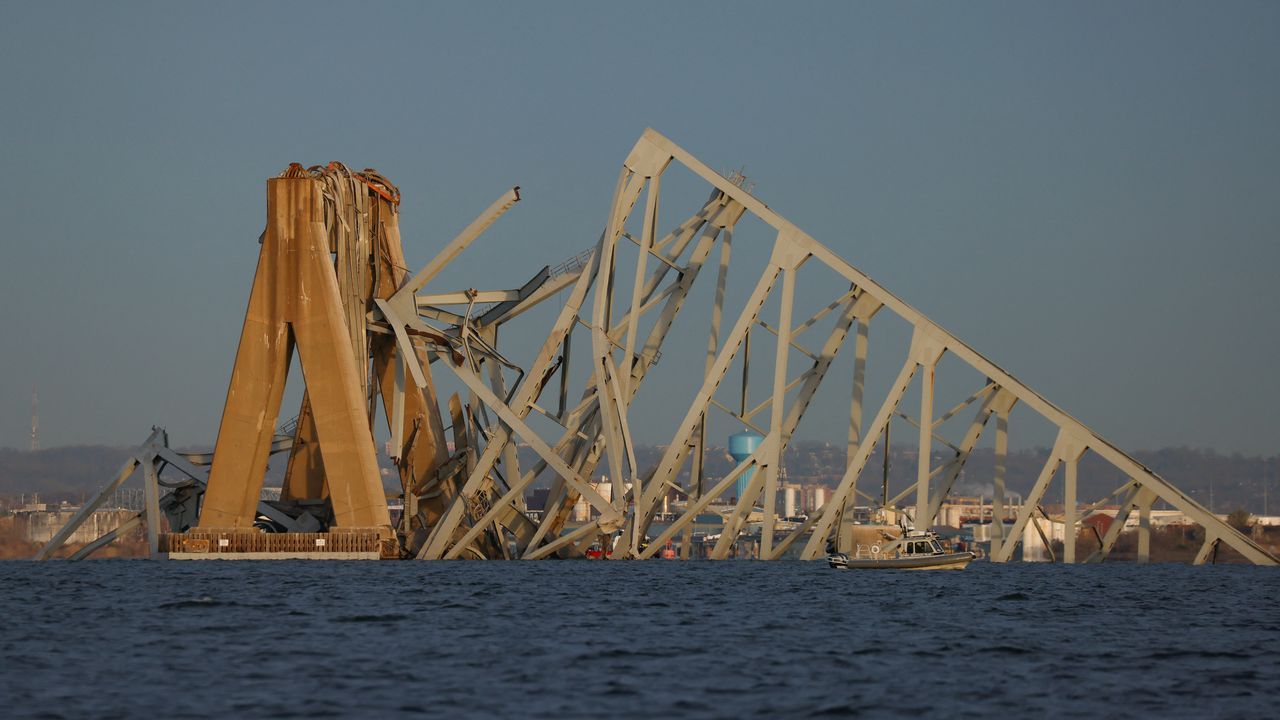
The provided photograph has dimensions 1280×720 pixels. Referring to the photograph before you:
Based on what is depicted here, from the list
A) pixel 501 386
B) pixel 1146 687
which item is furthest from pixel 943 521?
pixel 1146 687

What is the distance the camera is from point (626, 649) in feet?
89.1

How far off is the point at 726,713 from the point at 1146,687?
6.61 metres

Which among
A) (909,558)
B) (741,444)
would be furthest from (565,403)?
(741,444)

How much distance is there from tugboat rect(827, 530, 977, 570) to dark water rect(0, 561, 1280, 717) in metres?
10.7

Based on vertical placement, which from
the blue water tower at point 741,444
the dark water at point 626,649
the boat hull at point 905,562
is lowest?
the dark water at point 626,649

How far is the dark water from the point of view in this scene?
21078 mm

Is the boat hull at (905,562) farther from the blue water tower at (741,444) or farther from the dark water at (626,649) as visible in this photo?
the blue water tower at (741,444)

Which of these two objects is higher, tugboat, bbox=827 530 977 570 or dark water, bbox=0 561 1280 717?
tugboat, bbox=827 530 977 570

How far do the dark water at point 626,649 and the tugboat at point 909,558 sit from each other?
10.7 meters

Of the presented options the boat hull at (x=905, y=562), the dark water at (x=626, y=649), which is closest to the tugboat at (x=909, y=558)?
the boat hull at (x=905, y=562)

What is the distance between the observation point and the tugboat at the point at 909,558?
58.4 m

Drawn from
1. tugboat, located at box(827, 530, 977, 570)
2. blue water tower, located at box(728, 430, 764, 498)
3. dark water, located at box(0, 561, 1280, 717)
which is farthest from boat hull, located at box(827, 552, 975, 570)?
blue water tower, located at box(728, 430, 764, 498)

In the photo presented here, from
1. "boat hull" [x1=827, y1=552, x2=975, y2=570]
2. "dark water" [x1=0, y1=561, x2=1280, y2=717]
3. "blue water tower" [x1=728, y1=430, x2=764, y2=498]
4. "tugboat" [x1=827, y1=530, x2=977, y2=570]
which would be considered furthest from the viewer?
"blue water tower" [x1=728, y1=430, x2=764, y2=498]

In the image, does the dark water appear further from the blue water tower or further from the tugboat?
the blue water tower
